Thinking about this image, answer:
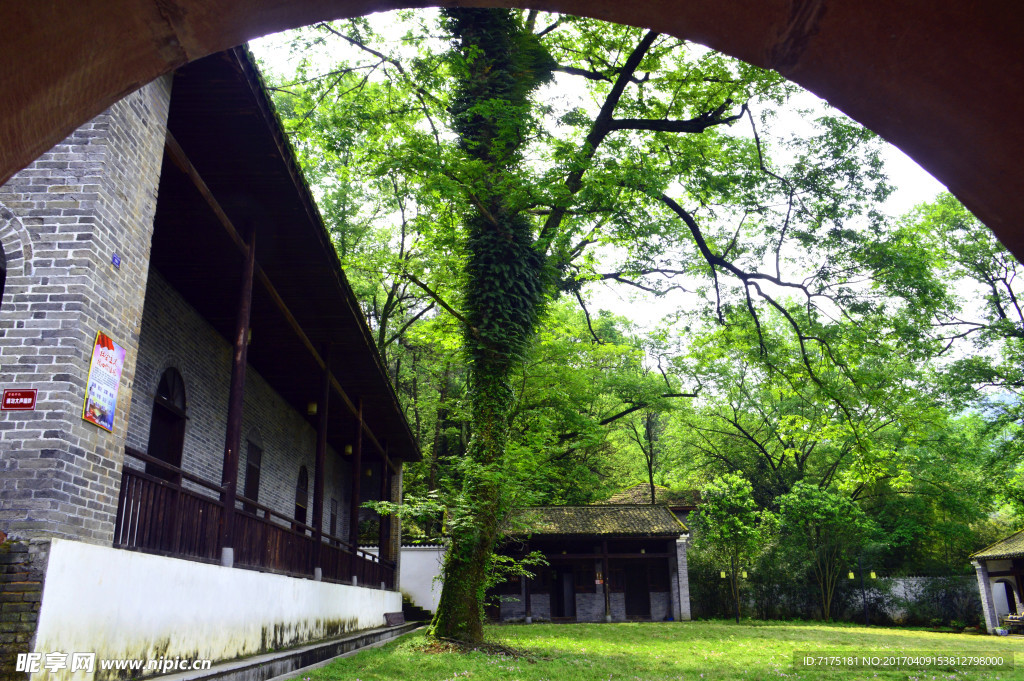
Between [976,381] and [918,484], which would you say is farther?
[918,484]

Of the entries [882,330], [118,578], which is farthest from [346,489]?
[118,578]

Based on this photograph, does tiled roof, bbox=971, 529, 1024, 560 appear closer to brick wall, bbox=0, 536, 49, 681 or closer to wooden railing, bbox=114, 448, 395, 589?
wooden railing, bbox=114, 448, 395, 589

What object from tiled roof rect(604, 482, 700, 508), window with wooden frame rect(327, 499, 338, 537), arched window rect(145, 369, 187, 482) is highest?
tiled roof rect(604, 482, 700, 508)

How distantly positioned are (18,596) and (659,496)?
38279 mm

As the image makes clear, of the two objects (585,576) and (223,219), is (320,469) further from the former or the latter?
(585,576)

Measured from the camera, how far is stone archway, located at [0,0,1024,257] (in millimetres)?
1613

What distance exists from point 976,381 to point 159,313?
2686 centimetres

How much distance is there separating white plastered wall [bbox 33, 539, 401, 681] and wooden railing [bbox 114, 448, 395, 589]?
252mm

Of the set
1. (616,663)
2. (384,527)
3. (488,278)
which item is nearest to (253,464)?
(488,278)

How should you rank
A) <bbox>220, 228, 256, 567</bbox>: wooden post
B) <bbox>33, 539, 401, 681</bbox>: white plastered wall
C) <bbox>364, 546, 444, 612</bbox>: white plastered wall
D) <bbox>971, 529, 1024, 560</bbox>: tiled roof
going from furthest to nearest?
<bbox>364, 546, 444, 612</bbox>: white plastered wall, <bbox>971, 529, 1024, 560</bbox>: tiled roof, <bbox>220, 228, 256, 567</bbox>: wooden post, <bbox>33, 539, 401, 681</bbox>: white plastered wall

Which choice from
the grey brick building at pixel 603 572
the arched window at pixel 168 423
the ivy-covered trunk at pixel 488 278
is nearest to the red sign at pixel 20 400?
the arched window at pixel 168 423

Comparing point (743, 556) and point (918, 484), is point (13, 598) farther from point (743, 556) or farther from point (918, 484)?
point (918, 484)

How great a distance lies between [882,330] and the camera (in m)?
16.7

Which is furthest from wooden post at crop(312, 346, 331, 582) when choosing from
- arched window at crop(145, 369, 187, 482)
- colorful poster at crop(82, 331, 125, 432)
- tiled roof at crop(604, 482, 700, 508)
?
tiled roof at crop(604, 482, 700, 508)
